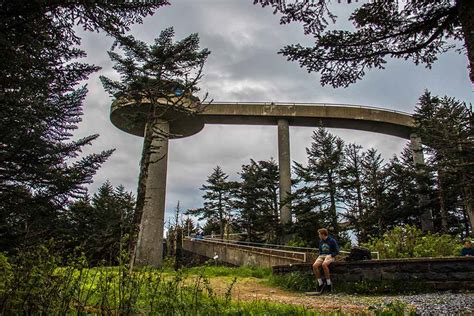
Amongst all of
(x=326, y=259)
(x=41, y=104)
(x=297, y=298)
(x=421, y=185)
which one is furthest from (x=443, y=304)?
(x=421, y=185)

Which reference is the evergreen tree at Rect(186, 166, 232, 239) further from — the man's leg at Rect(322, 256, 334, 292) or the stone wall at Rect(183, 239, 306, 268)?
the man's leg at Rect(322, 256, 334, 292)

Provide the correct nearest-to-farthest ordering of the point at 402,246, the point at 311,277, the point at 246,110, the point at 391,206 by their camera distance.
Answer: the point at 311,277
the point at 402,246
the point at 246,110
the point at 391,206

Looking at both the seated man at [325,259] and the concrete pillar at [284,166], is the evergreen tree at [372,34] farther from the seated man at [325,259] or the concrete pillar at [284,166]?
the concrete pillar at [284,166]

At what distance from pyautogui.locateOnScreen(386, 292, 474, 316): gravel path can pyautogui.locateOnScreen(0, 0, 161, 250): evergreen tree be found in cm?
576

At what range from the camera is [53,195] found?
24.6ft

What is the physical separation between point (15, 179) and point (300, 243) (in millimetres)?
14294

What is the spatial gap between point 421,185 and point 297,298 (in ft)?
65.3

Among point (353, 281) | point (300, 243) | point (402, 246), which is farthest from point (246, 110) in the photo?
point (353, 281)

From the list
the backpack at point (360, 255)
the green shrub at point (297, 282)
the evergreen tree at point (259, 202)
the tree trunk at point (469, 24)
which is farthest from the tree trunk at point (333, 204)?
the tree trunk at point (469, 24)

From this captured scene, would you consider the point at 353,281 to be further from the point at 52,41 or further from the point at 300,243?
the point at 300,243

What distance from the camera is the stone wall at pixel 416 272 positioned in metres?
7.27

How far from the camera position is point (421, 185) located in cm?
2383

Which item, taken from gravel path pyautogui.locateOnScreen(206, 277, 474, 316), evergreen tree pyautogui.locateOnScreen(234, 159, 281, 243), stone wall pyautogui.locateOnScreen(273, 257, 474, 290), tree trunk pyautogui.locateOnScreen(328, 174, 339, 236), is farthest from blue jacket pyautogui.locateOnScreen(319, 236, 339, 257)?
evergreen tree pyautogui.locateOnScreen(234, 159, 281, 243)

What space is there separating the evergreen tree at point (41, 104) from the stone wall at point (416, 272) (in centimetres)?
674
